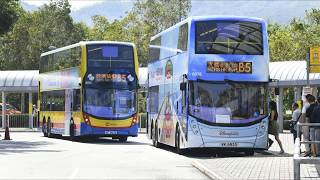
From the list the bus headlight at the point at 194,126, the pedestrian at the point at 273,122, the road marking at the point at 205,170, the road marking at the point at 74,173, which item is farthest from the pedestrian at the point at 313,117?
the road marking at the point at 74,173

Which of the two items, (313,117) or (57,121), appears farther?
(57,121)

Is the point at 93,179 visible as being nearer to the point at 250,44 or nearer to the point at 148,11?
the point at 250,44

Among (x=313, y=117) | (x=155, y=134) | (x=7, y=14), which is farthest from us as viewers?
(x=7, y=14)

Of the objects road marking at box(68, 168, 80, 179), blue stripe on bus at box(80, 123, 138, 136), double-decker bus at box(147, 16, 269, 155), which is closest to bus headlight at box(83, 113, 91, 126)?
blue stripe on bus at box(80, 123, 138, 136)

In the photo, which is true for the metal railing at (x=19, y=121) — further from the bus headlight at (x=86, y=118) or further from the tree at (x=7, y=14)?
the bus headlight at (x=86, y=118)

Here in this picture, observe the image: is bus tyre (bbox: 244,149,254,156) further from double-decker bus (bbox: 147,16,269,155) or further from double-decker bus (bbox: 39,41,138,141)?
double-decker bus (bbox: 39,41,138,141)

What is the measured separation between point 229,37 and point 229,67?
3.14 ft

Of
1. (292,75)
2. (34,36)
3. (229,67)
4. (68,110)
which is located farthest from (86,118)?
(34,36)

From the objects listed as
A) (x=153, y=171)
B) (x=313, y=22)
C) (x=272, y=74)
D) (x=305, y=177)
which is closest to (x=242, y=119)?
(x=153, y=171)

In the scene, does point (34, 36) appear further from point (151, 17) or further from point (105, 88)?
point (105, 88)

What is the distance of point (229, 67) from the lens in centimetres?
2259

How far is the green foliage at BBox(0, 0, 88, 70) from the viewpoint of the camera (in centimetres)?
8619

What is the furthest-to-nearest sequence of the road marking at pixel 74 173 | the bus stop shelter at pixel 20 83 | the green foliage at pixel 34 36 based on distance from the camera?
the green foliage at pixel 34 36 → the bus stop shelter at pixel 20 83 → the road marking at pixel 74 173

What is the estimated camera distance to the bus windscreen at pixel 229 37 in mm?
22594
